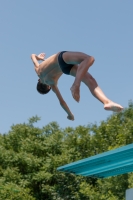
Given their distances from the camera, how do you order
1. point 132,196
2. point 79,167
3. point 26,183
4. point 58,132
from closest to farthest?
1. point 132,196
2. point 79,167
3. point 26,183
4. point 58,132

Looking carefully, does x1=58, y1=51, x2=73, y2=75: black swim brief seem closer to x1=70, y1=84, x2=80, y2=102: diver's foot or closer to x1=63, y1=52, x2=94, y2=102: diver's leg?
x1=63, y1=52, x2=94, y2=102: diver's leg

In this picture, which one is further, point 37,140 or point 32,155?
point 37,140

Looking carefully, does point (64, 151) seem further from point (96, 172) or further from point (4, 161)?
point (96, 172)

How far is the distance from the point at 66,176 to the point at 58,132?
5.85 feet

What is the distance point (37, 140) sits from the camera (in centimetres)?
1473

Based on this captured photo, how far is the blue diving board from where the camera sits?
260 inches

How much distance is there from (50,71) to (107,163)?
10.8 feet

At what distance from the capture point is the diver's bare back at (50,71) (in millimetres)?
4488

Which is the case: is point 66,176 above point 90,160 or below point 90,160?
above

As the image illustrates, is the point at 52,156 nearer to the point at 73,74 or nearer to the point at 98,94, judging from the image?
the point at 73,74

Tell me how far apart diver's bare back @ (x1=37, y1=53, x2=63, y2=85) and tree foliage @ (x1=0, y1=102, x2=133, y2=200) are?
7.20 meters

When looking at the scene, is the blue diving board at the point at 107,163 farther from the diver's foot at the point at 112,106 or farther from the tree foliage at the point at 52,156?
the tree foliage at the point at 52,156

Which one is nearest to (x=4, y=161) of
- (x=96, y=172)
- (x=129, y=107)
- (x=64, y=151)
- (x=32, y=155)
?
(x=32, y=155)

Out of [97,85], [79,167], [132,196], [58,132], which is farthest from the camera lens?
[58,132]
